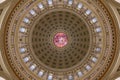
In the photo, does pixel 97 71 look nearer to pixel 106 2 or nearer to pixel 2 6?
pixel 106 2

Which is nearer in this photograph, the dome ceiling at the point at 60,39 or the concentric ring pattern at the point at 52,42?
the dome ceiling at the point at 60,39

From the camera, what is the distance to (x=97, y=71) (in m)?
30.4

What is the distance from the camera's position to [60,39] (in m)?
38.7

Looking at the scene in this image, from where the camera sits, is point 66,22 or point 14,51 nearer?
point 14,51

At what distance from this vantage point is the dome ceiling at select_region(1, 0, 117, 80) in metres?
27.9

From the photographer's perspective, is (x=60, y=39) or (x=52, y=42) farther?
(x=60, y=39)

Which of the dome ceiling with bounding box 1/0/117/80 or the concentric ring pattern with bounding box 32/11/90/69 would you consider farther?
the concentric ring pattern with bounding box 32/11/90/69

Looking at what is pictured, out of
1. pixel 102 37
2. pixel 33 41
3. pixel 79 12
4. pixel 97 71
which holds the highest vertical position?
pixel 79 12

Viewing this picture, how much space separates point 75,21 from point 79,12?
2591 mm

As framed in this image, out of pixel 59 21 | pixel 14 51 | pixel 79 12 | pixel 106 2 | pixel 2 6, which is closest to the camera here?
pixel 2 6

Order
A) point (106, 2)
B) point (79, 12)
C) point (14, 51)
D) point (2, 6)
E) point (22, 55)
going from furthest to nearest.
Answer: point (79, 12) < point (22, 55) < point (14, 51) < point (106, 2) < point (2, 6)

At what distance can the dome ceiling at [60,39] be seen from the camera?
27.9m

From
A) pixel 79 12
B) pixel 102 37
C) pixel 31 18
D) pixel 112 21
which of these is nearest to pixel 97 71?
pixel 102 37

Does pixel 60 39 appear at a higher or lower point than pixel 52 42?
higher
